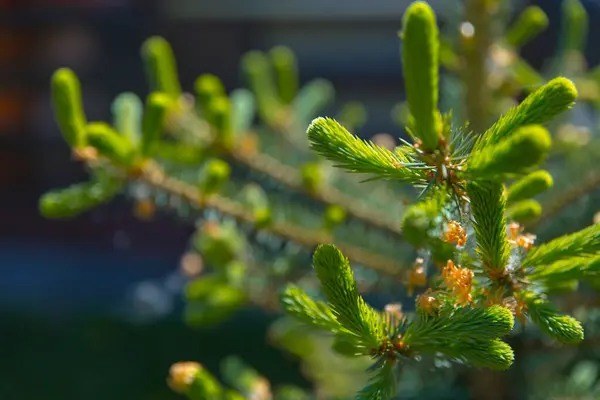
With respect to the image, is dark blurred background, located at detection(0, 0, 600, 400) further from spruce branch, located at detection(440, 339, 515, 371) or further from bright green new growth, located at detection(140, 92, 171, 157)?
spruce branch, located at detection(440, 339, 515, 371)

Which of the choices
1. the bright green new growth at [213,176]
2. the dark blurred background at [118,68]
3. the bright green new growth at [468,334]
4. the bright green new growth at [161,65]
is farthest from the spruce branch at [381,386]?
the dark blurred background at [118,68]

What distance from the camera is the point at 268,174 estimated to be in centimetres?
40

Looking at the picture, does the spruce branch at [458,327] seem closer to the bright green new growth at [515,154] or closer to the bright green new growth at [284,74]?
the bright green new growth at [515,154]

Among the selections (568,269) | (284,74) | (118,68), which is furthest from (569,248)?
(118,68)

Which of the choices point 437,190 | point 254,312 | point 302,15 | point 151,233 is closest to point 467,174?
point 437,190

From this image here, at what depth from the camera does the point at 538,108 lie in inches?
6.3

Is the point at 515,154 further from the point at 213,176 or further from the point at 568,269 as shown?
the point at 213,176

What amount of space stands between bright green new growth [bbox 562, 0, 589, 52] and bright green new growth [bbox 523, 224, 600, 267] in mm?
294

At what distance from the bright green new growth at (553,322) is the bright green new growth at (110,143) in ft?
0.60

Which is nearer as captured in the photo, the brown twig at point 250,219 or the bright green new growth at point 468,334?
the bright green new growth at point 468,334

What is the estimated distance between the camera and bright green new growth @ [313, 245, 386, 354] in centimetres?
17

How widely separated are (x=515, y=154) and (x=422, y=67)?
0.04m

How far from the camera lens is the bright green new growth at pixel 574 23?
0.43 meters

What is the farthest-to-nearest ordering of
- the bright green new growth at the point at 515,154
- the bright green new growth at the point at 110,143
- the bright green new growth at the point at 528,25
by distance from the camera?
1. the bright green new growth at the point at 528,25
2. the bright green new growth at the point at 110,143
3. the bright green new growth at the point at 515,154
